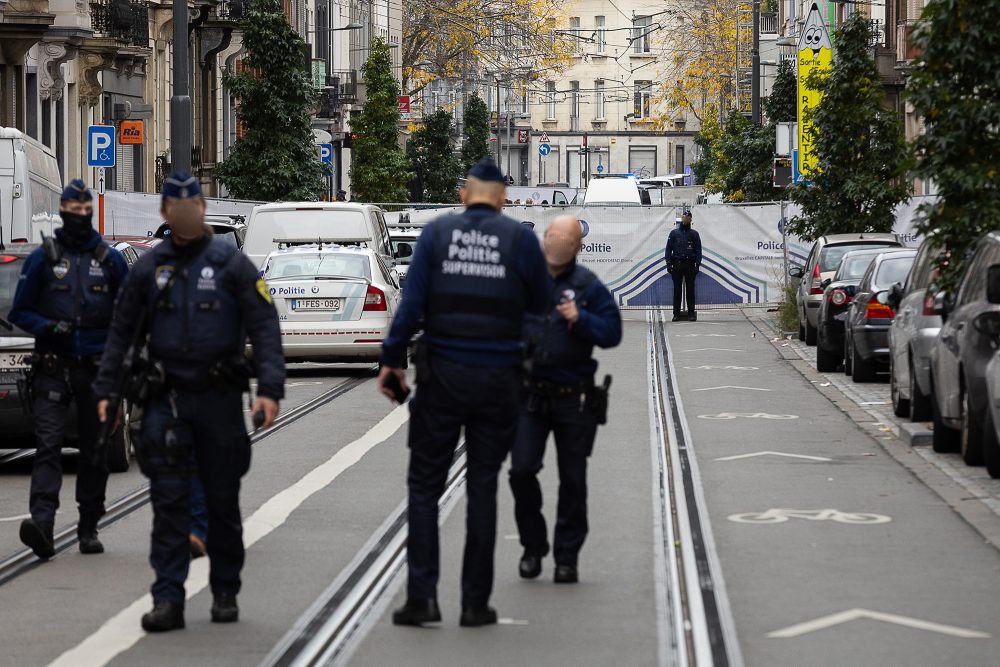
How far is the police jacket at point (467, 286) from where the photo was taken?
26.1 feet

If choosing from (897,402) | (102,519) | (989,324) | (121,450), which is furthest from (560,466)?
(897,402)

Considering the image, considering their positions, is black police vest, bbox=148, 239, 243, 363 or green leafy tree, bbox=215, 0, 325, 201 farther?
green leafy tree, bbox=215, 0, 325, 201

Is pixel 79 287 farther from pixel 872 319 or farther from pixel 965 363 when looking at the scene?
pixel 872 319

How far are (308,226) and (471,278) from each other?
19.6m

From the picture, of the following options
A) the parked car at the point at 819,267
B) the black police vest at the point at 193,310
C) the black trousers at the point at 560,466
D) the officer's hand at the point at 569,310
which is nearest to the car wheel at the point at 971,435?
the black trousers at the point at 560,466

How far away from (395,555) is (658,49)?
13151 cm

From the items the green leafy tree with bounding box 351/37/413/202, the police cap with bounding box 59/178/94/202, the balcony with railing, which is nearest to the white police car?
the police cap with bounding box 59/178/94/202

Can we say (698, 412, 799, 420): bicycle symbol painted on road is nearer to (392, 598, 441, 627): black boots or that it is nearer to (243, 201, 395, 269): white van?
(243, 201, 395, 269): white van

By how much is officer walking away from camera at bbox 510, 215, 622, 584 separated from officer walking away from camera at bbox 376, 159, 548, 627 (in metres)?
1.02

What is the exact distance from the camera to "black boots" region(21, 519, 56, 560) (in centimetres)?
988

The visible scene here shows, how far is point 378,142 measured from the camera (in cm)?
6250

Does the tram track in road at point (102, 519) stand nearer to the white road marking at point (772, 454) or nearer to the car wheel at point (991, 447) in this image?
Result: the white road marking at point (772, 454)

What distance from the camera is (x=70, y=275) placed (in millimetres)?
10258

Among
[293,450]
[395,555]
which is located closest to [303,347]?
[293,450]
